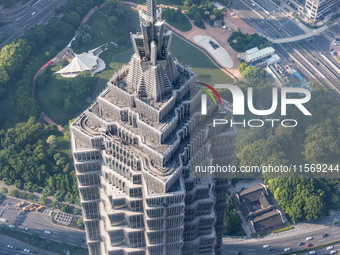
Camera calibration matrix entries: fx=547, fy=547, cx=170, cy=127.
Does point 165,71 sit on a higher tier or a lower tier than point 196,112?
higher

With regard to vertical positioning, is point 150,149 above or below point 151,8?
below

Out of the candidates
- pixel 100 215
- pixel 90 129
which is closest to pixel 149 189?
pixel 90 129

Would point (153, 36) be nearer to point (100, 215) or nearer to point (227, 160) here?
point (227, 160)

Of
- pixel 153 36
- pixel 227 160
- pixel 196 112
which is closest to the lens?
pixel 153 36

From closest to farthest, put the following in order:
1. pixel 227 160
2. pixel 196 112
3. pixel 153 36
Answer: pixel 153 36 < pixel 196 112 < pixel 227 160

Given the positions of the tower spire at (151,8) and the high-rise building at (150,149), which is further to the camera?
the high-rise building at (150,149)

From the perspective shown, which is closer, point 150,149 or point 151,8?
point 151,8

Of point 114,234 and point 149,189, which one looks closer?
point 149,189

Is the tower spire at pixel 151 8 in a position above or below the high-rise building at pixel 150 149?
above
